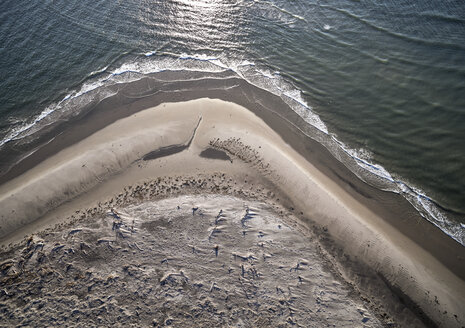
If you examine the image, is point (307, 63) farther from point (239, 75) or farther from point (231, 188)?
point (231, 188)

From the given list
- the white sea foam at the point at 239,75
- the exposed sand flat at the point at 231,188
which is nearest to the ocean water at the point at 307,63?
the white sea foam at the point at 239,75

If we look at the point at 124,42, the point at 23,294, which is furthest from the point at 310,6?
the point at 23,294

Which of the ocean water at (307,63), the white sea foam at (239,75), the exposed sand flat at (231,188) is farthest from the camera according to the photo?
the ocean water at (307,63)

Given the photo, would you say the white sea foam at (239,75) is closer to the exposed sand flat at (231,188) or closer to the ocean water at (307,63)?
the ocean water at (307,63)

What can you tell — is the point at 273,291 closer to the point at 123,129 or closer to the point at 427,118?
the point at 123,129

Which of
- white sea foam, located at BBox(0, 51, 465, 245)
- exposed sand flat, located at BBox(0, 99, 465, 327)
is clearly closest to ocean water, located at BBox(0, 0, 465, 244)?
white sea foam, located at BBox(0, 51, 465, 245)

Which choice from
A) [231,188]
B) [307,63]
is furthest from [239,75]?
[231,188]
